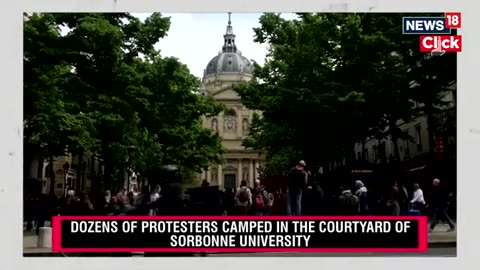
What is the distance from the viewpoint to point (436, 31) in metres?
9.01

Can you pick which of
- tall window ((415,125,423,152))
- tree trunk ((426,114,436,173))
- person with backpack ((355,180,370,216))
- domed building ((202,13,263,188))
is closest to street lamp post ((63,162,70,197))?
domed building ((202,13,263,188))

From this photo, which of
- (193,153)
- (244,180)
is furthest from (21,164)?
(244,180)

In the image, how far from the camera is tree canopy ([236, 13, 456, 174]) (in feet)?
31.1

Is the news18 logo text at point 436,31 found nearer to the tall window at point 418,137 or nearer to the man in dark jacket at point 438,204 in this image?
the tall window at point 418,137

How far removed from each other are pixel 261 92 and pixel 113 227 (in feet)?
8.54

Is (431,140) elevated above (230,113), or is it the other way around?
(230,113)

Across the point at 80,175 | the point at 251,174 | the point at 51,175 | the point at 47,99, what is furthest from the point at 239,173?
the point at 47,99

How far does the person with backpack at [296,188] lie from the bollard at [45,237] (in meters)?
2.73

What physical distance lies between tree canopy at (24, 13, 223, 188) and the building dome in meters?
0.37

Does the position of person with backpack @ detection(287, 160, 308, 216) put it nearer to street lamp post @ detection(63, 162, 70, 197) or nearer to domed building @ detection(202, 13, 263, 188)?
domed building @ detection(202, 13, 263, 188)

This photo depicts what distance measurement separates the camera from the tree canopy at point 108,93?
920 cm

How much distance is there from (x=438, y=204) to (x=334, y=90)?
187cm

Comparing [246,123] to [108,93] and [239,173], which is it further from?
[108,93]

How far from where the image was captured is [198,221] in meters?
9.01
